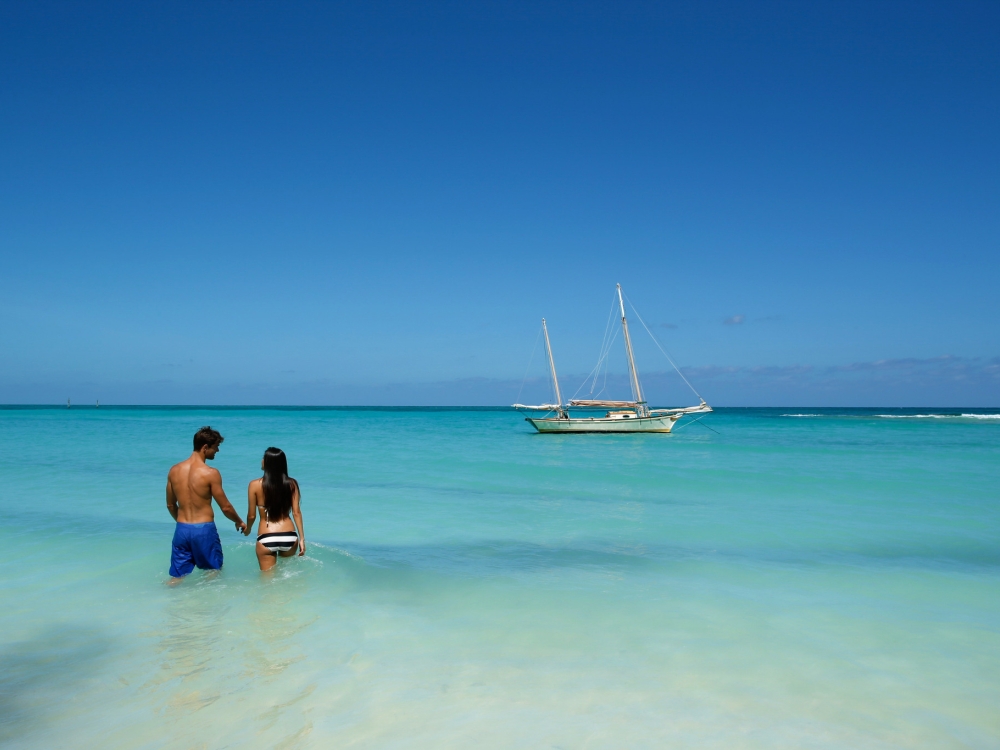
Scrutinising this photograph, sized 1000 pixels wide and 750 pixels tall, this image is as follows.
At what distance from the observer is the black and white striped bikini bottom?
6543 mm

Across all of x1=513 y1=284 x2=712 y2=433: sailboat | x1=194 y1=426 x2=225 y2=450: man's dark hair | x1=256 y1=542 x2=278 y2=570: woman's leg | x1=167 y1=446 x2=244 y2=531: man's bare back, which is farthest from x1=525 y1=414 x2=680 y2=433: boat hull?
x1=194 y1=426 x2=225 y2=450: man's dark hair

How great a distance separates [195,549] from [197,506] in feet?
1.69

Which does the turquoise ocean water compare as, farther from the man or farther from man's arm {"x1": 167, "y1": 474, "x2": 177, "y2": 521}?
man's arm {"x1": 167, "y1": 474, "x2": 177, "y2": 521}

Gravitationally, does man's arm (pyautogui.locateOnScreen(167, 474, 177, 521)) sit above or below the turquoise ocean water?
above

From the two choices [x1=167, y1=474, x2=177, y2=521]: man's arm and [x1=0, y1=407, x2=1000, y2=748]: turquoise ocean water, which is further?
[x1=167, y1=474, x2=177, y2=521]: man's arm

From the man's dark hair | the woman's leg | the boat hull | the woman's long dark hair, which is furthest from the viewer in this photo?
the boat hull

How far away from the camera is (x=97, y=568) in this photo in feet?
24.9

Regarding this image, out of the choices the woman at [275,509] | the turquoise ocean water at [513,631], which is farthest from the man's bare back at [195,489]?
the turquoise ocean water at [513,631]

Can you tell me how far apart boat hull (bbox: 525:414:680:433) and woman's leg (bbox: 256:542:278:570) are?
36.8 meters

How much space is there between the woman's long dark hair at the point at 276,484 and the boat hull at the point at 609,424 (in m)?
37.1

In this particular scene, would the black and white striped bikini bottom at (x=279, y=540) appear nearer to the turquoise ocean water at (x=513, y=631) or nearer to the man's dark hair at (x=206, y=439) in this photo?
the turquoise ocean water at (x=513, y=631)

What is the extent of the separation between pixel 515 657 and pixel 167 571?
477cm

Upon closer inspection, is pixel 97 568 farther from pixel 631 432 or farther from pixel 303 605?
pixel 631 432

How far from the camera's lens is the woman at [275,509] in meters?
6.26
